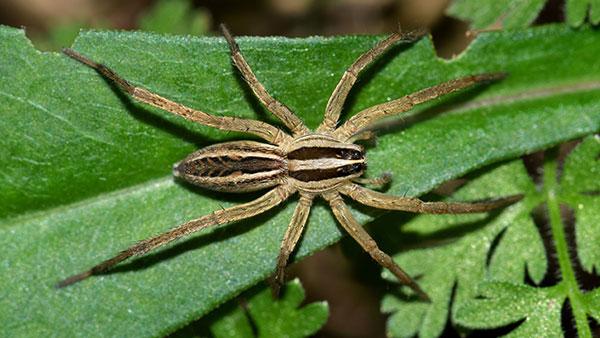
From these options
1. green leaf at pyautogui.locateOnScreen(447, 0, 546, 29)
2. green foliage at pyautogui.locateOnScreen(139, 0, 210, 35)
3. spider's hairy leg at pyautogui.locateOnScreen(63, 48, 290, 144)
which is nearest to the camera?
spider's hairy leg at pyautogui.locateOnScreen(63, 48, 290, 144)

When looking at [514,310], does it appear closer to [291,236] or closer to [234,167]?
[291,236]

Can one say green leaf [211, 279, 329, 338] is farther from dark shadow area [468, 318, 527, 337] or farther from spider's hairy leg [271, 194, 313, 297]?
dark shadow area [468, 318, 527, 337]

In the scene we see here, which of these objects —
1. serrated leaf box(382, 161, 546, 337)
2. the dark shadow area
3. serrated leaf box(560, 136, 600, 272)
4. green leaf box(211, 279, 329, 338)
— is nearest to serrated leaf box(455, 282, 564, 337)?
serrated leaf box(382, 161, 546, 337)

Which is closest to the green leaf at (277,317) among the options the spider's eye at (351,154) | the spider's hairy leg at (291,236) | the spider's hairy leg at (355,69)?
the spider's hairy leg at (291,236)

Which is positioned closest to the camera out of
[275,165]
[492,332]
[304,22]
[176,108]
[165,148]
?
[176,108]

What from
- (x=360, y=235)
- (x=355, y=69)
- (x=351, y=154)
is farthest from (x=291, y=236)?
(x=355, y=69)

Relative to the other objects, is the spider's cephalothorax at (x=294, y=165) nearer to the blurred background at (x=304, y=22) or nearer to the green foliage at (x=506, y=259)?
the green foliage at (x=506, y=259)
